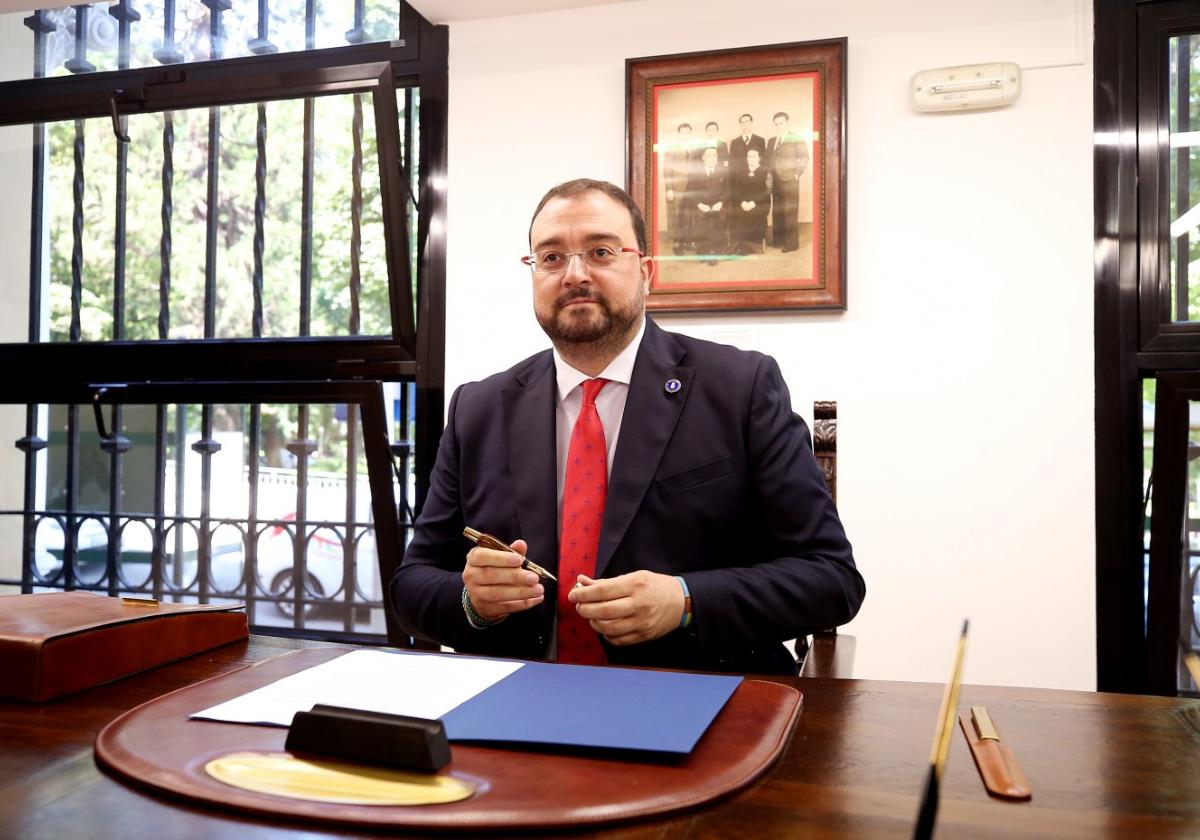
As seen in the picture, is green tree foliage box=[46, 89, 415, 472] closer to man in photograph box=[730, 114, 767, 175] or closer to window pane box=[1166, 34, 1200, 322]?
man in photograph box=[730, 114, 767, 175]

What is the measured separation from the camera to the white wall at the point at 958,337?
8.04ft

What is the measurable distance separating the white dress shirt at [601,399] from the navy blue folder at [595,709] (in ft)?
2.39

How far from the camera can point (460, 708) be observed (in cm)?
89

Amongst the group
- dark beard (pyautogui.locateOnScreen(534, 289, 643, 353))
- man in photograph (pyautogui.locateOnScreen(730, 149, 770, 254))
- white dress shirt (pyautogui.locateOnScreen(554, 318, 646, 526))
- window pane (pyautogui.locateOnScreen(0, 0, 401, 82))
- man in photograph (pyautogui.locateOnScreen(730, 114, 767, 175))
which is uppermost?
window pane (pyautogui.locateOnScreen(0, 0, 401, 82))

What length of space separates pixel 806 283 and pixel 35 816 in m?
2.29

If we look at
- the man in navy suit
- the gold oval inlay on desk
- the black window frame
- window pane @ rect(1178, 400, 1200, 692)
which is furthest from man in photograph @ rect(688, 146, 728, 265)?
the gold oval inlay on desk

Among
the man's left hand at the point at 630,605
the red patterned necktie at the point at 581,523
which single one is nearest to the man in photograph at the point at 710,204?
the red patterned necktie at the point at 581,523

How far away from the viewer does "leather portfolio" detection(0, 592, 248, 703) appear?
3.32 feet

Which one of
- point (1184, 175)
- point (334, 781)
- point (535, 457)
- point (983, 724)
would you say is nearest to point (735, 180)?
point (1184, 175)

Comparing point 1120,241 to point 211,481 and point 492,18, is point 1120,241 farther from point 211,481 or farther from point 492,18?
point 211,481

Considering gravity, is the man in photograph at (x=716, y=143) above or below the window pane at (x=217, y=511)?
above

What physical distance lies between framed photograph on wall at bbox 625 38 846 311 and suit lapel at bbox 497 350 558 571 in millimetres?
972

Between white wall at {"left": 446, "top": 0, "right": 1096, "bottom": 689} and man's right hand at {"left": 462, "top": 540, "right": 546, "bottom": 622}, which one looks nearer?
man's right hand at {"left": 462, "top": 540, "right": 546, "bottom": 622}

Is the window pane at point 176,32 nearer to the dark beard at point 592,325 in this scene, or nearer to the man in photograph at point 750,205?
the man in photograph at point 750,205
